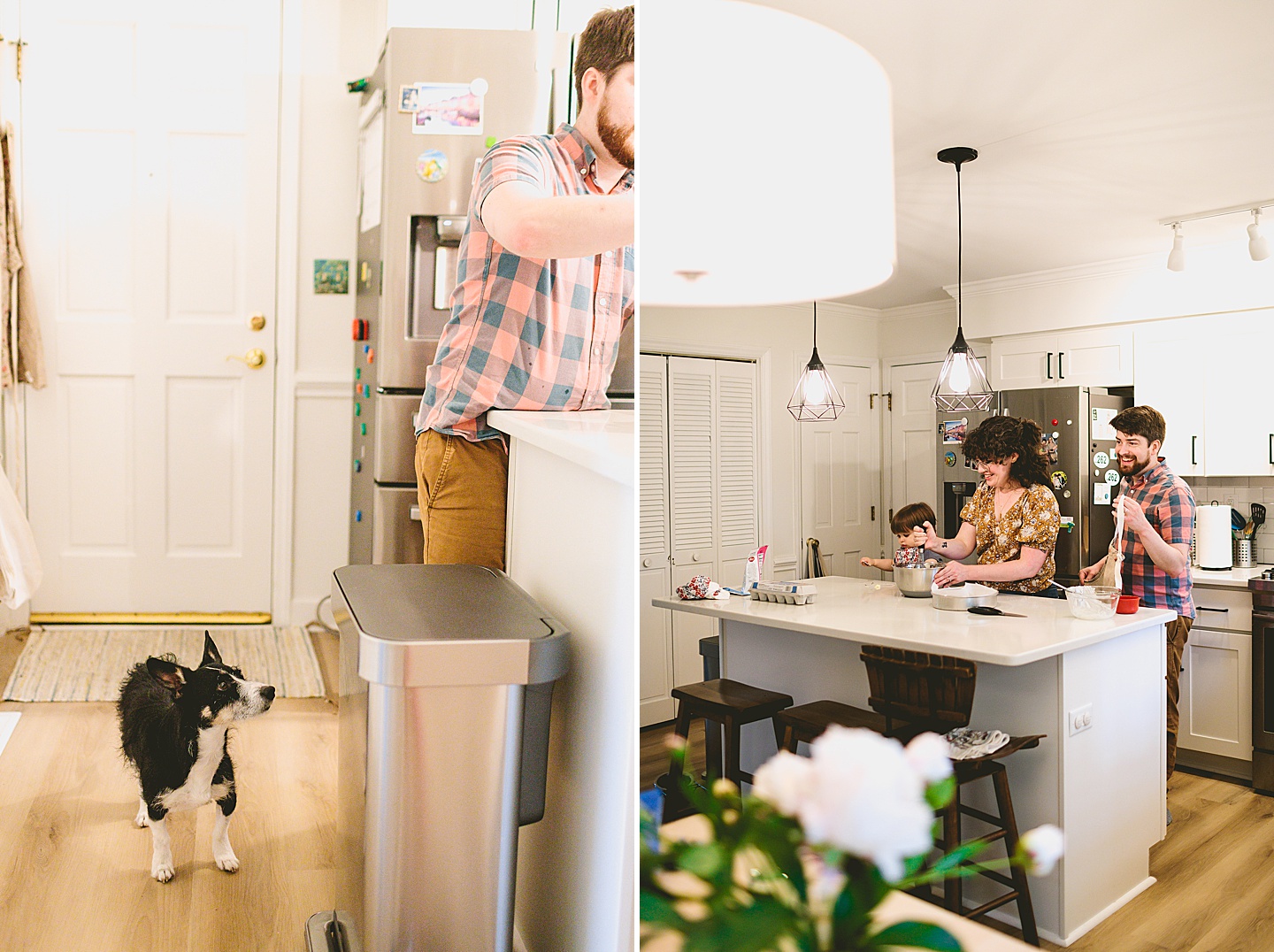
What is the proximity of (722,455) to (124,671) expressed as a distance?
6.76ft

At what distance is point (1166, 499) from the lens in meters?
0.33

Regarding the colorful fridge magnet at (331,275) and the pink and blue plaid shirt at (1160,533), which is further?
the colorful fridge magnet at (331,275)

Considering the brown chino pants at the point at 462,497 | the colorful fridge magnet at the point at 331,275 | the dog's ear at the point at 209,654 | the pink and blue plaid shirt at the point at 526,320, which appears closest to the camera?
the pink and blue plaid shirt at the point at 526,320

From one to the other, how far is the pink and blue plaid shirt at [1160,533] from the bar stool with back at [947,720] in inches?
2.9

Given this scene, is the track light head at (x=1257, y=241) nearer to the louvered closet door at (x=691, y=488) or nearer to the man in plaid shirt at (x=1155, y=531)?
the man in plaid shirt at (x=1155, y=531)

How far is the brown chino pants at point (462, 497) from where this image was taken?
1.42m

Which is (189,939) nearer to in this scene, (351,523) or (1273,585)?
(351,523)

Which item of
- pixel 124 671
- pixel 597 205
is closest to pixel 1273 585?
pixel 597 205

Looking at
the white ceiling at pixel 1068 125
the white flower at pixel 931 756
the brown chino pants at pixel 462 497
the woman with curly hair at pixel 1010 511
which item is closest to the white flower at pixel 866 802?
the white flower at pixel 931 756

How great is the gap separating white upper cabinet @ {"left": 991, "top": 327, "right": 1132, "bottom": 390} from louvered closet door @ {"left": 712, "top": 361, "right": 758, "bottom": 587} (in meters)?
0.14

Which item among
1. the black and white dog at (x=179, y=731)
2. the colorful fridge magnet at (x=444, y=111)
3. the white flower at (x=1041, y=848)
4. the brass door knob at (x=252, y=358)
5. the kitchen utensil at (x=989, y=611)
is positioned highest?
the colorful fridge magnet at (x=444, y=111)

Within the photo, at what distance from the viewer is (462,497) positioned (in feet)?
4.84

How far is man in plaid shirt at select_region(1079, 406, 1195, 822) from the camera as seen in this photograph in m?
0.33

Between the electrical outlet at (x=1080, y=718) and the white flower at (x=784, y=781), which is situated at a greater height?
the electrical outlet at (x=1080, y=718)
